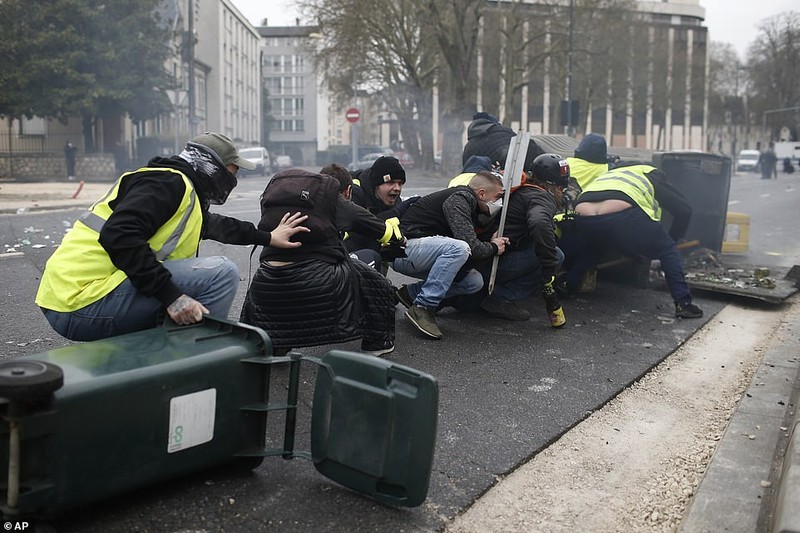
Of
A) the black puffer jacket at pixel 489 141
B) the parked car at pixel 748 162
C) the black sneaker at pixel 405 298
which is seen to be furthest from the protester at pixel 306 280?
the parked car at pixel 748 162

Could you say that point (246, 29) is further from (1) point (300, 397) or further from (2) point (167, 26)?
(1) point (300, 397)

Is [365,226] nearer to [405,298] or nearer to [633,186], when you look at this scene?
[405,298]

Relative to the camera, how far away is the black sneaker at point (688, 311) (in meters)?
6.35

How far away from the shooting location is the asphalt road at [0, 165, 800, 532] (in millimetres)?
2709

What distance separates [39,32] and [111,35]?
8.11 feet

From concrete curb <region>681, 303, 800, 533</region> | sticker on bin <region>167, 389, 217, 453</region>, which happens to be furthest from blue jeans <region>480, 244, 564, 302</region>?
sticker on bin <region>167, 389, 217, 453</region>

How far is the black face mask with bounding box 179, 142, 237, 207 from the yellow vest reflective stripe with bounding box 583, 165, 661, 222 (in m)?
3.76

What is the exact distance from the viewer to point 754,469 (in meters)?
3.27

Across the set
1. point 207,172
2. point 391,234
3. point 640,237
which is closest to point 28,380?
point 207,172

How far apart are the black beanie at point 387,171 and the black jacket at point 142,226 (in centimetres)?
217

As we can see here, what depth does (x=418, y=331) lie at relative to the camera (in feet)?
17.9

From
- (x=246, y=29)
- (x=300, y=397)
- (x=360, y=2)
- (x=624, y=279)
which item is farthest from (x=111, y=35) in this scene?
(x=246, y=29)

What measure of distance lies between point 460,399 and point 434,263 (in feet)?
4.42

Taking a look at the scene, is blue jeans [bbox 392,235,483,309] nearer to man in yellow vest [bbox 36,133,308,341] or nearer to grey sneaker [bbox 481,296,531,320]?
grey sneaker [bbox 481,296,531,320]
